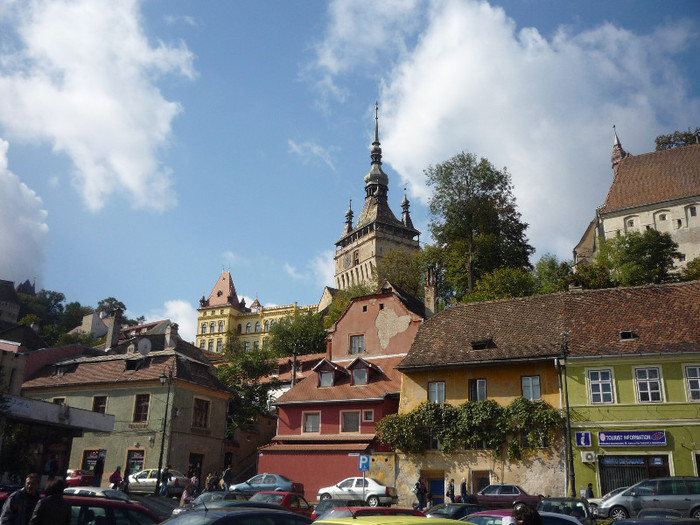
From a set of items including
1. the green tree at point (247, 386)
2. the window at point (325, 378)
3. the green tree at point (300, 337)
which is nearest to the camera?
the window at point (325, 378)

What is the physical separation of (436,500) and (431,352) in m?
7.34

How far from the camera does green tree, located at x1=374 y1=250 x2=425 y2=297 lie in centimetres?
7391

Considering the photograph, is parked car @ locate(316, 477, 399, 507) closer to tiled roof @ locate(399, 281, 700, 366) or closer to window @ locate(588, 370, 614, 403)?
tiled roof @ locate(399, 281, 700, 366)

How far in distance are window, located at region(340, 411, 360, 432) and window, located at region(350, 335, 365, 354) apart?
6432mm

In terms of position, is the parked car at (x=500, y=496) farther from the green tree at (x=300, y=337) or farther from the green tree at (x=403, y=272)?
the green tree at (x=300, y=337)

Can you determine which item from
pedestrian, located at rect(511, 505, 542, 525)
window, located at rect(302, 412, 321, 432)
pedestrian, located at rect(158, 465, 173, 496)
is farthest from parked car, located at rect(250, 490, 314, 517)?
window, located at rect(302, 412, 321, 432)

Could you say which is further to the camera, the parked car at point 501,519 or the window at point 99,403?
the window at point 99,403

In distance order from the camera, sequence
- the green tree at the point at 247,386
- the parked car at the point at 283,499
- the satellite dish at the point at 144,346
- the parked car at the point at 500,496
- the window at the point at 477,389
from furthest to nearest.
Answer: the green tree at the point at 247,386 < the satellite dish at the point at 144,346 < the window at the point at 477,389 < the parked car at the point at 500,496 < the parked car at the point at 283,499

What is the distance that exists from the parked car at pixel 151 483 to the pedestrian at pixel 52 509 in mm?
25069

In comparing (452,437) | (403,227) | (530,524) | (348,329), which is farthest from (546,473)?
(403,227)

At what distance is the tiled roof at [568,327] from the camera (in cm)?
3011

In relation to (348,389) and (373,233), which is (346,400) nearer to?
(348,389)

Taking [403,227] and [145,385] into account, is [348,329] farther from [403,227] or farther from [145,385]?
[403,227]

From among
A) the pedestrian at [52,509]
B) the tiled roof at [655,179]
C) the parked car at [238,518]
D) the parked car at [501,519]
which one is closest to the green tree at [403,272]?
the tiled roof at [655,179]
